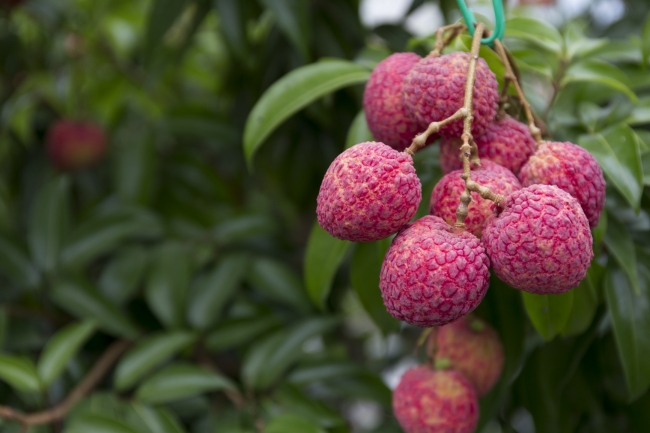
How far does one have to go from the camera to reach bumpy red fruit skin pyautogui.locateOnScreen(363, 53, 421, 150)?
690 millimetres

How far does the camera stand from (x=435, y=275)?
1.80 feet

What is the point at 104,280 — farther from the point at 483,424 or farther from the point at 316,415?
the point at 483,424

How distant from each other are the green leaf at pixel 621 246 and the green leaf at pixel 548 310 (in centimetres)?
9

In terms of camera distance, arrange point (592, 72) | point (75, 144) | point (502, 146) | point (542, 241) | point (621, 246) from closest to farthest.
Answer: point (542, 241) < point (502, 146) < point (621, 246) < point (592, 72) < point (75, 144)

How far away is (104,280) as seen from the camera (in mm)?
1274

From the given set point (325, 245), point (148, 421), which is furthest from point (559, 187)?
point (148, 421)

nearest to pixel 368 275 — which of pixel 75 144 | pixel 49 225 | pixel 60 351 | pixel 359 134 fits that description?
pixel 359 134

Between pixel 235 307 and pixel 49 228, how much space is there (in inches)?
16.3

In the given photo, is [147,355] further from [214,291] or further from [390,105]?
[390,105]

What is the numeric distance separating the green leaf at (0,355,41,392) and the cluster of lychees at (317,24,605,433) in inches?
24.6

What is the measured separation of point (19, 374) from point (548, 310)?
2.55 ft

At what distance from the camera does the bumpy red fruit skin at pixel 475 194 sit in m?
0.60

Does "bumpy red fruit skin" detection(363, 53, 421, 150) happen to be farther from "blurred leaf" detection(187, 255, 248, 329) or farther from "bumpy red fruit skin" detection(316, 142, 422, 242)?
"blurred leaf" detection(187, 255, 248, 329)

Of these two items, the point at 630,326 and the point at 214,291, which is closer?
the point at 630,326
